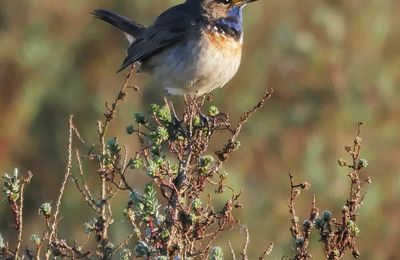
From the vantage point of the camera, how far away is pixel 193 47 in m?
5.32

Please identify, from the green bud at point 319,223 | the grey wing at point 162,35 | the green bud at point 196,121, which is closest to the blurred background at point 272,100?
the grey wing at point 162,35

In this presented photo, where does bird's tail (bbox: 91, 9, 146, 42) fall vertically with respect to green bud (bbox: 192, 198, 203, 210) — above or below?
above

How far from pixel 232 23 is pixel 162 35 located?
38 centimetres

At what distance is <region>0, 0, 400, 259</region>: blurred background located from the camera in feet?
25.2

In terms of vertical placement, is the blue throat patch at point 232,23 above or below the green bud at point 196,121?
above

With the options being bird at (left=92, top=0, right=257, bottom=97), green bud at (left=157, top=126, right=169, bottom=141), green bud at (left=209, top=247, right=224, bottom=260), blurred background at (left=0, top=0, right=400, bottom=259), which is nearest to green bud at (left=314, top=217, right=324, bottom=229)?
green bud at (left=209, top=247, right=224, bottom=260)

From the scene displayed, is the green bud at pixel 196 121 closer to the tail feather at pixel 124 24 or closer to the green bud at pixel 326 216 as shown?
the green bud at pixel 326 216

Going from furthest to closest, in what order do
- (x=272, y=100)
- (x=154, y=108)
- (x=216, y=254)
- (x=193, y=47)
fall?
(x=272, y=100)
(x=193, y=47)
(x=154, y=108)
(x=216, y=254)

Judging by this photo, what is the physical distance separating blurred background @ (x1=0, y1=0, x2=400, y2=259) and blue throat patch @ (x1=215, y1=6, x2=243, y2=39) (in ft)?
6.28

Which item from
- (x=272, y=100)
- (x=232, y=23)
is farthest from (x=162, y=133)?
(x=272, y=100)

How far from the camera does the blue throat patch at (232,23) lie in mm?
5422

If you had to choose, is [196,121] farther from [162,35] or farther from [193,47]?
[162,35]

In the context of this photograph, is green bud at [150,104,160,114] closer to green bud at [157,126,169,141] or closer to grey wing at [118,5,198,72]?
green bud at [157,126,169,141]

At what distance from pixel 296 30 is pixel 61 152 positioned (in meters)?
2.27
